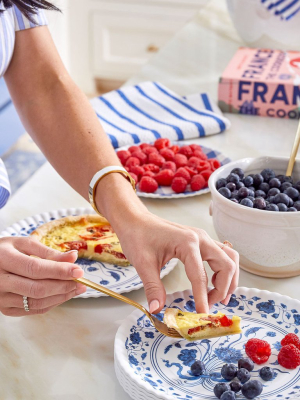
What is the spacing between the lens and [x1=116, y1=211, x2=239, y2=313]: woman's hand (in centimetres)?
77

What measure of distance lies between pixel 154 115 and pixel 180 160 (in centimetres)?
33

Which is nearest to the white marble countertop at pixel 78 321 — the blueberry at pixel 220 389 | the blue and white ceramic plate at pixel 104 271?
the blue and white ceramic plate at pixel 104 271

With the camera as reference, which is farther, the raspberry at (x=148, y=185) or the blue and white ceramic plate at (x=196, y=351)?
the raspberry at (x=148, y=185)

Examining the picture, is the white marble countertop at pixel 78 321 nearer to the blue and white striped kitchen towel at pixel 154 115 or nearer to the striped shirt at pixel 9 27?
the blue and white striped kitchen towel at pixel 154 115

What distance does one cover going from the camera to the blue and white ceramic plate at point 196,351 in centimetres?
69

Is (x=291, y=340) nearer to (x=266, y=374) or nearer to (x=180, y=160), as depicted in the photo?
(x=266, y=374)

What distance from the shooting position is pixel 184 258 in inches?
31.0

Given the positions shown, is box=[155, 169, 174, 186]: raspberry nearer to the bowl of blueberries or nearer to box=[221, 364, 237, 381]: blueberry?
the bowl of blueberries

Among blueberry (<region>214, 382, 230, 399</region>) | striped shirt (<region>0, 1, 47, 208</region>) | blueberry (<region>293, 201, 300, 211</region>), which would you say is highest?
striped shirt (<region>0, 1, 47, 208</region>)

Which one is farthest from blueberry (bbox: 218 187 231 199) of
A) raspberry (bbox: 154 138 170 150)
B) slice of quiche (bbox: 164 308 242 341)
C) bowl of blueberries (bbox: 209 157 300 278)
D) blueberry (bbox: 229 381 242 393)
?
raspberry (bbox: 154 138 170 150)

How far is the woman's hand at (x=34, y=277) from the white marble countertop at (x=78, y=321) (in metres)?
0.05

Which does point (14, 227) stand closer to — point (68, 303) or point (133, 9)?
point (68, 303)

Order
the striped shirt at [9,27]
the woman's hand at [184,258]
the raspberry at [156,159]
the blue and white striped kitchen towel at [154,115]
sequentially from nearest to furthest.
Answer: the woman's hand at [184,258], the striped shirt at [9,27], the raspberry at [156,159], the blue and white striped kitchen towel at [154,115]

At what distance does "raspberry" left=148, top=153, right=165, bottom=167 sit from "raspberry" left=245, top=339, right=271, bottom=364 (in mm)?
639
